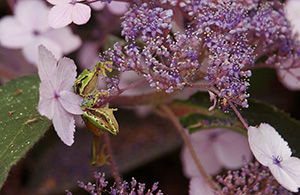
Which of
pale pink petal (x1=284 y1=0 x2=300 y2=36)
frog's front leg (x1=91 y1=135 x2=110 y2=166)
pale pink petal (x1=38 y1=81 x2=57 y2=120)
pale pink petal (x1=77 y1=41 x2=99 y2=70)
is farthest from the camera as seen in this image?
pale pink petal (x1=77 y1=41 x2=99 y2=70)

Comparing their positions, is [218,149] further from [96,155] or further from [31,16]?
[31,16]

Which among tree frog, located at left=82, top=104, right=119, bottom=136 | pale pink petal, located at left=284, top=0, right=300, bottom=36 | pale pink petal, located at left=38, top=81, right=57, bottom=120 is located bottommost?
tree frog, located at left=82, top=104, right=119, bottom=136

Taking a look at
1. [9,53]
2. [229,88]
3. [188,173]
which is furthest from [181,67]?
[9,53]

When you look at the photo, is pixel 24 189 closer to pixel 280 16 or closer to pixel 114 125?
pixel 114 125

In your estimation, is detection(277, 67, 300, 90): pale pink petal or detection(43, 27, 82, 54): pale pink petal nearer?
detection(277, 67, 300, 90): pale pink petal

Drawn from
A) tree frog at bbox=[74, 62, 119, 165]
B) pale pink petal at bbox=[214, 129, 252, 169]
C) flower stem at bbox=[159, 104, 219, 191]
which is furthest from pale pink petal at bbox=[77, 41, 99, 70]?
tree frog at bbox=[74, 62, 119, 165]

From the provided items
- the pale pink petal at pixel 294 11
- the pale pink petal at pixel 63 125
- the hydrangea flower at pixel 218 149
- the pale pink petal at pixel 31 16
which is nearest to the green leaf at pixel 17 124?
the pale pink petal at pixel 63 125

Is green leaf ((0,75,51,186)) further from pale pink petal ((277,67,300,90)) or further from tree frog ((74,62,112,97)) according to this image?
pale pink petal ((277,67,300,90))
